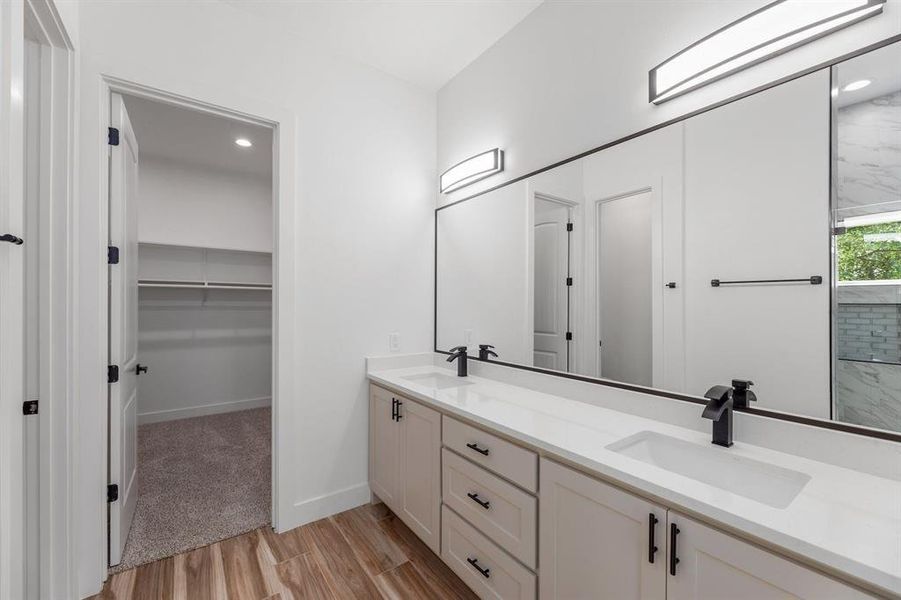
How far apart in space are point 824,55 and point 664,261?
0.73 meters

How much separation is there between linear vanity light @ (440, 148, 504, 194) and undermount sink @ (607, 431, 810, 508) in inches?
65.4

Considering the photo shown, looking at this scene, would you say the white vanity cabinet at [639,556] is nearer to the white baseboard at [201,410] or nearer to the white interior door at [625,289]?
the white interior door at [625,289]

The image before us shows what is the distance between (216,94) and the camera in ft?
6.56

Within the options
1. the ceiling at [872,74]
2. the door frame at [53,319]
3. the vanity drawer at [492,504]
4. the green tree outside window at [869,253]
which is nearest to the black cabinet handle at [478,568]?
the vanity drawer at [492,504]

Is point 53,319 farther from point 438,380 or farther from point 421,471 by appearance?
point 438,380

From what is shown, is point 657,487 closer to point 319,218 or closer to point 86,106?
point 319,218

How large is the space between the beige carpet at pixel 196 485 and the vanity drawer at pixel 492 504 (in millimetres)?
1301

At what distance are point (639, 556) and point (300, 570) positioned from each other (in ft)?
5.28

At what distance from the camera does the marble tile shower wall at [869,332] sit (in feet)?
3.30

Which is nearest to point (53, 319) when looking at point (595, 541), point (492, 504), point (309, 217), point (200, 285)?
point (309, 217)

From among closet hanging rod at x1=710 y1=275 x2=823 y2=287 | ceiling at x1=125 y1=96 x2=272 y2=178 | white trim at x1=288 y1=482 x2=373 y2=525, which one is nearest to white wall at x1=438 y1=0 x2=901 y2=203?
closet hanging rod at x1=710 y1=275 x2=823 y2=287

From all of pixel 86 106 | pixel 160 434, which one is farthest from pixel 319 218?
pixel 160 434

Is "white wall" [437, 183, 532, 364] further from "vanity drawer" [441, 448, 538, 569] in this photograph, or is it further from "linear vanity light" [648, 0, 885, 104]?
"linear vanity light" [648, 0, 885, 104]

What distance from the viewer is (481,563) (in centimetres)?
153
